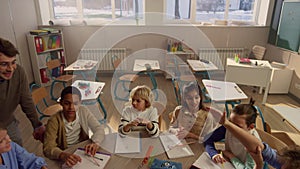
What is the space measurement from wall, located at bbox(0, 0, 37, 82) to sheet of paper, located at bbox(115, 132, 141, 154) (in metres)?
3.41

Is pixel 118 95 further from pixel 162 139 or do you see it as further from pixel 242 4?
pixel 242 4

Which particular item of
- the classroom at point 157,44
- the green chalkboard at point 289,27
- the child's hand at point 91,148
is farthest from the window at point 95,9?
the child's hand at point 91,148

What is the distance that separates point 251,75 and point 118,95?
8.16ft

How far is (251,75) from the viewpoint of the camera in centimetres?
379

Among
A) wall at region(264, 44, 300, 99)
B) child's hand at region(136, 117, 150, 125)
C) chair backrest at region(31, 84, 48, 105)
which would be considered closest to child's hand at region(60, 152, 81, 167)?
child's hand at region(136, 117, 150, 125)

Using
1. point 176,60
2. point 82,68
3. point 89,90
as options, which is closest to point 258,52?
point 176,60

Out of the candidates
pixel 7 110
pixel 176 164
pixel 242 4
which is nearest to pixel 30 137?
pixel 7 110

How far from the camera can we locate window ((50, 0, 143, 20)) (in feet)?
16.9

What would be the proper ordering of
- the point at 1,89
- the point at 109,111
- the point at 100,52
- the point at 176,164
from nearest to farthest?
the point at 176,164
the point at 1,89
the point at 109,111
the point at 100,52

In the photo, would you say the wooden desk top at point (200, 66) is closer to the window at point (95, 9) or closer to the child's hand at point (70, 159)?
the window at point (95, 9)

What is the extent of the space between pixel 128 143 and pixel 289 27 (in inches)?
171

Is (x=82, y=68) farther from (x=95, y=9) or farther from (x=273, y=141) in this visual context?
(x=273, y=141)

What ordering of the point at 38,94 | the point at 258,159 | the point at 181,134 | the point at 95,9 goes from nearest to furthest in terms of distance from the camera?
the point at 258,159, the point at 181,134, the point at 38,94, the point at 95,9

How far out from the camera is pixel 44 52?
462 centimetres
